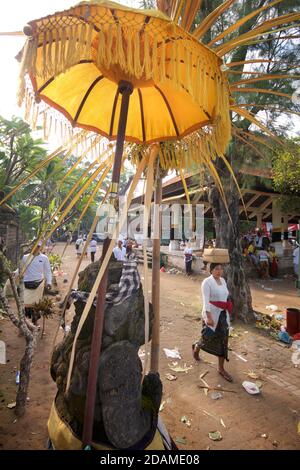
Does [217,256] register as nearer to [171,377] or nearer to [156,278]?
[171,377]

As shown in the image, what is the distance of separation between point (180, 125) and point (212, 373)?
3.79 m

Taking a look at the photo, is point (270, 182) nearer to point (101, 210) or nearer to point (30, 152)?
point (30, 152)

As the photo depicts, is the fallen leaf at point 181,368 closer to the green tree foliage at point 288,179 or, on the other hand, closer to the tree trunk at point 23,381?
the tree trunk at point 23,381

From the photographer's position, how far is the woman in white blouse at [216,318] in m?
4.18

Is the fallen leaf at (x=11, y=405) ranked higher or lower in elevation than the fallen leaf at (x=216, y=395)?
higher

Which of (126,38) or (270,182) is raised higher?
(270,182)

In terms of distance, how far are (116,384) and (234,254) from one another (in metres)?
5.78

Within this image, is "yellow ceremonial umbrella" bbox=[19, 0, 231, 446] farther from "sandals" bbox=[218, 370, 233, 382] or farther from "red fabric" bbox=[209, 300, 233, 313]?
"sandals" bbox=[218, 370, 233, 382]

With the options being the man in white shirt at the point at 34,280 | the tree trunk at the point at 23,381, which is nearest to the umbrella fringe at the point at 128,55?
the tree trunk at the point at 23,381

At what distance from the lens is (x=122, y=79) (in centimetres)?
182

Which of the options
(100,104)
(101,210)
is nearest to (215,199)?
(100,104)

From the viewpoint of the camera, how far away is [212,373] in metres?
4.33

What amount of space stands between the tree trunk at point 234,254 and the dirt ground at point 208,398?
1.89 feet

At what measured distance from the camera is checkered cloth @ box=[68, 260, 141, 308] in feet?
6.73
